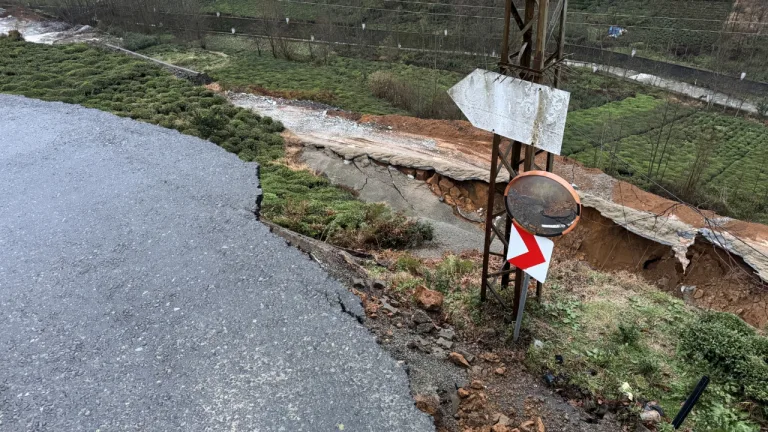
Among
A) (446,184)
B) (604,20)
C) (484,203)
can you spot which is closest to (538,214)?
(484,203)

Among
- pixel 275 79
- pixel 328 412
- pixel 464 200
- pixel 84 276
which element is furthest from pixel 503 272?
pixel 275 79

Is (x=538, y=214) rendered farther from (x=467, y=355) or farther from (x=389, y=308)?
(x=389, y=308)

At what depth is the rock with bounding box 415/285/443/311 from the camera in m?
6.75

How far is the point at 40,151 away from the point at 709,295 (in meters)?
15.8

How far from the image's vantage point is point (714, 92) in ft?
127

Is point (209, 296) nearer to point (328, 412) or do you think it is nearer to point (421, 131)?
point (328, 412)

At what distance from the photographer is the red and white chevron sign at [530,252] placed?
5203 millimetres

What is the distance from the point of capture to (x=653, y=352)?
643 cm

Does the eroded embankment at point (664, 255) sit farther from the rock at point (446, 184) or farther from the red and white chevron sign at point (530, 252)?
the red and white chevron sign at point (530, 252)

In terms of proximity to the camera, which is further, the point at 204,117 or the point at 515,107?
the point at 204,117

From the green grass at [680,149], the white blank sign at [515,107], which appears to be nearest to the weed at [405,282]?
the white blank sign at [515,107]

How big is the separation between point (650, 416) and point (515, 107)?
3.70 m

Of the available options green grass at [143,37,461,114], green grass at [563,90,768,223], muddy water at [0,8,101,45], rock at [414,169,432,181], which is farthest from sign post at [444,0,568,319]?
muddy water at [0,8,101,45]

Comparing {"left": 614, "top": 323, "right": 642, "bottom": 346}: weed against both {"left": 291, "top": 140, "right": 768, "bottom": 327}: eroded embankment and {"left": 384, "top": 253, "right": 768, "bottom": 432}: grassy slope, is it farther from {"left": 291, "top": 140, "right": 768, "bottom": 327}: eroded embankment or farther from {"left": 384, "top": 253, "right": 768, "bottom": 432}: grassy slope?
{"left": 291, "top": 140, "right": 768, "bottom": 327}: eroded embankment
